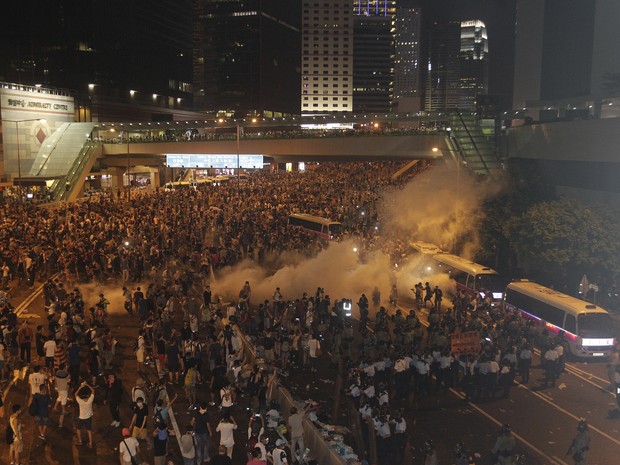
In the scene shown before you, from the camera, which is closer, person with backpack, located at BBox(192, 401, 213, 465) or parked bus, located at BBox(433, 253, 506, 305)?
person with backpack, located at BBox(192, 401, 213, 465)

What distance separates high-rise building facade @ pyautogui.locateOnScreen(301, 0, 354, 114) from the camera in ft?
623

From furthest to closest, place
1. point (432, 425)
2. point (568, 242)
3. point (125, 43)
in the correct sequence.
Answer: point (125, 43) → point (568, 242) → point (432, 425)

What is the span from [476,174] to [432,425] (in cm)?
2168

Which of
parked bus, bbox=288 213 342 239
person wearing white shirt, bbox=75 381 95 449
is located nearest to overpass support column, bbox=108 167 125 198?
parked bus, bbox=288 213 342 239

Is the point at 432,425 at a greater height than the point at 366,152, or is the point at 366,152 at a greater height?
the point at 366,152

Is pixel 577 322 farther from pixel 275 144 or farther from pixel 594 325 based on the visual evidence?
pixel 275 144

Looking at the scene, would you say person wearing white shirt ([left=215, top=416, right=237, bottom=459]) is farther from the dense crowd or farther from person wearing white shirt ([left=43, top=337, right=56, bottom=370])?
the dense crowd

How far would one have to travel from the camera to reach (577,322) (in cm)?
1638

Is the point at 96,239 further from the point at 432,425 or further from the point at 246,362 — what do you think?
the point at 432,425

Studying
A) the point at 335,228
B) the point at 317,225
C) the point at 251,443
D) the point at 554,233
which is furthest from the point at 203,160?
the point at 251,443

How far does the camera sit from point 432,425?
12336 mm

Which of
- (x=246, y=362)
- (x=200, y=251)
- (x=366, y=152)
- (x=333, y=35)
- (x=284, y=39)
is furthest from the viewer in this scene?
(x=333, y=35)

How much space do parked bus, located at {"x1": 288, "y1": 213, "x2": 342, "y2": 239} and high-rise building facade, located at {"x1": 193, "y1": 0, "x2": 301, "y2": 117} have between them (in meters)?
123

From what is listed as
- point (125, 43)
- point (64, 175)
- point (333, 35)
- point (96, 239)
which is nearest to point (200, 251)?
point (96, 239)
